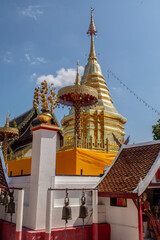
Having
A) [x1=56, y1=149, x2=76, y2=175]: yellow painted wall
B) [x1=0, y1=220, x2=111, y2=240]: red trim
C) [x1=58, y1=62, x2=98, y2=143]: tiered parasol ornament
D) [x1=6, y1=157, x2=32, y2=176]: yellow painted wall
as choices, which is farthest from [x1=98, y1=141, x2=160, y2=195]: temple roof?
[x1=6, y1=157, x2=32, y2=176]: yellow painted wall

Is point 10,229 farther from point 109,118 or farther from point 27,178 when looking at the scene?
point 109,118

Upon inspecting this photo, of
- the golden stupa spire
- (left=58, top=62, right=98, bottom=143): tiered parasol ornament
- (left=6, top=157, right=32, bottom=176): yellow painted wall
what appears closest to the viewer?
(left=58, top=62, right=98, bottom=143): tiered parasol ornament

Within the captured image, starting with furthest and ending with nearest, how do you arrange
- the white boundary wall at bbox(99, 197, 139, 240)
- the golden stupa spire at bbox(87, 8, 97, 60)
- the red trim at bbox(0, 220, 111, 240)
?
1. the golden stupa spire at bbox(87, 8, 97, 60)
2. the white boundary wall at bbox(99, 197, 139, 240)
3. the red trim at bbox(0, 220, 111, 240)

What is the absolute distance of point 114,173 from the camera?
28.4 ft

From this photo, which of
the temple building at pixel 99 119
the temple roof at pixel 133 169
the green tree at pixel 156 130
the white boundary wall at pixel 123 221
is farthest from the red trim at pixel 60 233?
the green tree at pixel 156 130

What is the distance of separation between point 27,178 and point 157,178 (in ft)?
13.8

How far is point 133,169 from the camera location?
8.12 meters

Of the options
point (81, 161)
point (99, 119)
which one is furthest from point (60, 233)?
point (99, 119)

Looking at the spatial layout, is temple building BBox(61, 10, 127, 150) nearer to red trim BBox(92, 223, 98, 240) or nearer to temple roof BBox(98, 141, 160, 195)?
temple roof BBox(98, 141, 160, 195)

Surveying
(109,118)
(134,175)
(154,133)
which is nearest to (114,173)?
(134,175)

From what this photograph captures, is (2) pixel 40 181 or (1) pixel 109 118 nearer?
(2) pixel 40 181

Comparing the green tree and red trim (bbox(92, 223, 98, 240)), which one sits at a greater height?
the green tree

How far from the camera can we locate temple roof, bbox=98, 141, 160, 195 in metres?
7.24

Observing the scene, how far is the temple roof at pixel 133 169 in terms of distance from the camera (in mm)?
7243
